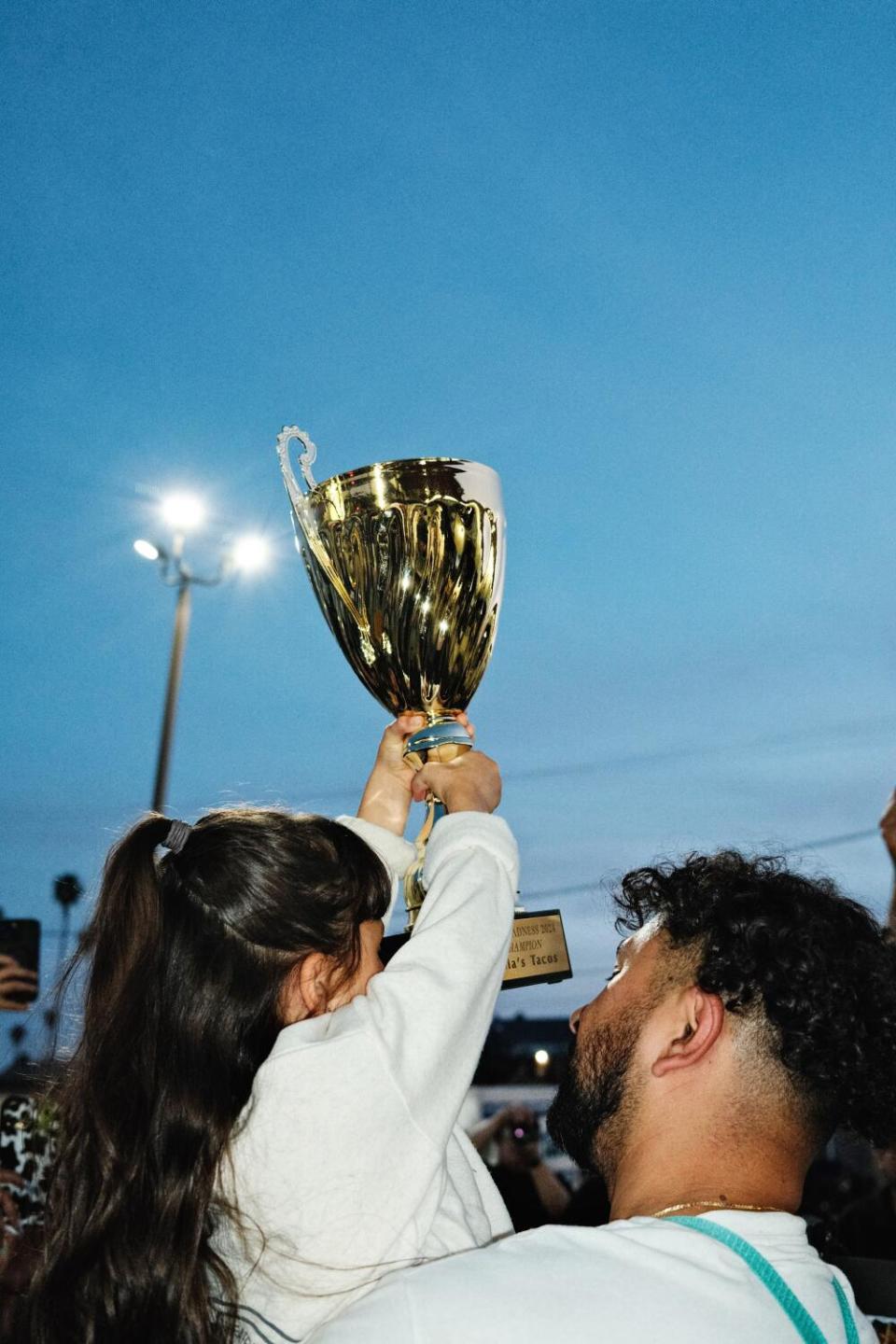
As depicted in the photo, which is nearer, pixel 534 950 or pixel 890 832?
pixel 534 950

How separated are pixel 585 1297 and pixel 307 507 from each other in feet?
5.24

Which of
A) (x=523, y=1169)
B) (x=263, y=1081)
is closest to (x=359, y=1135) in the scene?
(x=263, y=1081)

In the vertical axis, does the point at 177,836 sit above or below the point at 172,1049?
above

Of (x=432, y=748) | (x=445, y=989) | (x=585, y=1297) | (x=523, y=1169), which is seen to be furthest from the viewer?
(x=523, y=1169)

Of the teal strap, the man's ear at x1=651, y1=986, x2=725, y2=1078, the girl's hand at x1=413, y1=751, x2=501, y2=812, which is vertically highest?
the girl's hand at x1=413, y1=751, x2=501, y2=812

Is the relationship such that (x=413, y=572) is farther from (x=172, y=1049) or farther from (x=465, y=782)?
(x=172, y=1049)

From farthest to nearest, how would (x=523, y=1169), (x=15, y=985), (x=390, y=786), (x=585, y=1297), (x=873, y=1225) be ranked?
1. (x=523, y=1169)
2. (x=873, y=1225)
3. (x=15, y=985)
4. (x=390, y=786)
5. (x=585, y=1297)

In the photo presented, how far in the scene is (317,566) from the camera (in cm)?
243

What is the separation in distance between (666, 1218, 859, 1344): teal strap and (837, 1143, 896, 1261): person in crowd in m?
3.35

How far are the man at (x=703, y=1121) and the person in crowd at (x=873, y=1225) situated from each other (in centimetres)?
309

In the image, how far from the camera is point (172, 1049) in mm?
1904

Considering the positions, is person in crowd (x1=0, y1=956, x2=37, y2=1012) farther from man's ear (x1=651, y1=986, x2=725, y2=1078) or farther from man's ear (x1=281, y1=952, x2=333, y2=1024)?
man's ear (x1=651, y1=986, x2=725, y2=1078)

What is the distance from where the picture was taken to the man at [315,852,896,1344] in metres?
1.33

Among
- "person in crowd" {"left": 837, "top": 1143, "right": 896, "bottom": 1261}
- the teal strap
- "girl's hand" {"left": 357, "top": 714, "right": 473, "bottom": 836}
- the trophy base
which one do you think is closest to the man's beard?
the trophy base
